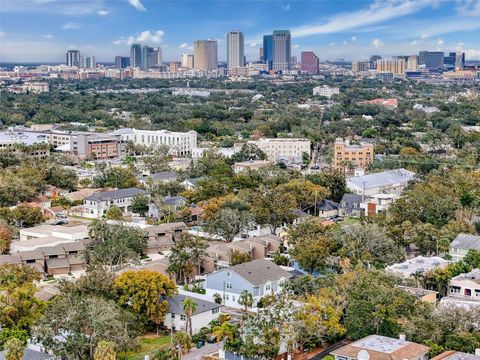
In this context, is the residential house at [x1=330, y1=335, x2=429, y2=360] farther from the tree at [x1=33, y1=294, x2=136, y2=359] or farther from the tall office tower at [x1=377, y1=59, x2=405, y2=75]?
the tall office tower at [x1=377, y1=59, x2=405, y2=75]

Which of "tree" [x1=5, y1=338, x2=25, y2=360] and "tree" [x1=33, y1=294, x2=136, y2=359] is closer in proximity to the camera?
"tree" [x1=5, y1=338, x2=25, y2=360]

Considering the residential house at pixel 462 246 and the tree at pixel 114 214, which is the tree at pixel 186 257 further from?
the residential house at pixel 462 246

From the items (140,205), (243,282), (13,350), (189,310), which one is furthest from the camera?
(140,205)

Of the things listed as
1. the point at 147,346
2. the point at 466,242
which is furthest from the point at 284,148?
the point at 147,346

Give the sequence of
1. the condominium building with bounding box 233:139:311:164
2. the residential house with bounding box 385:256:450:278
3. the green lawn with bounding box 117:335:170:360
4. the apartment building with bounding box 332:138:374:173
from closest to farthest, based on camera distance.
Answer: the green lawn with bounding box 117:335:170:360 → the residential house with bounding box 385:256:450:278 → the apartment building with bounding box 332:138:374:173 → the condominium building with bounding box 233:139:311:164

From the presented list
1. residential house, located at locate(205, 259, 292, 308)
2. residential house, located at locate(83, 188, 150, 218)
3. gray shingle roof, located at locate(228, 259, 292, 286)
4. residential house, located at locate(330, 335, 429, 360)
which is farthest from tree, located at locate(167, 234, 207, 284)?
residential house, located at locate(83, 188, 150, 218)

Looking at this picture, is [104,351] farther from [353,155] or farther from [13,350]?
[353,155]
